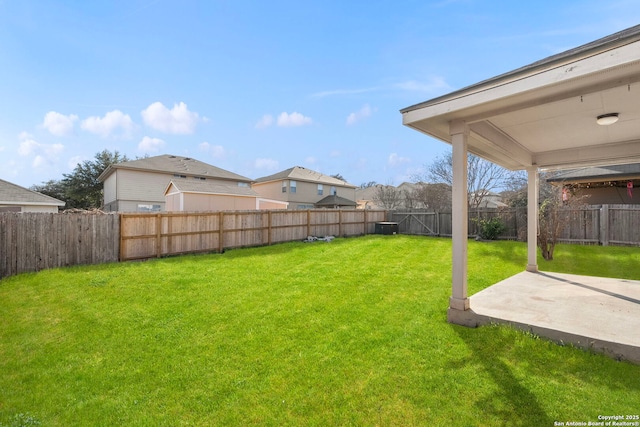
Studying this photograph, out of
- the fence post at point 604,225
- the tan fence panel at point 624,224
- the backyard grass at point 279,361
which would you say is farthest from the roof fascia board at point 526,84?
the tan fence panel at point 624,224

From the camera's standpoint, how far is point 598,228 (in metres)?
10.3

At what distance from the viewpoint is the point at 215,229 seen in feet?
33.6

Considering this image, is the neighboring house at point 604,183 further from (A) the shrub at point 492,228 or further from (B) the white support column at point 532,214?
(B) the white support column at point 532,214

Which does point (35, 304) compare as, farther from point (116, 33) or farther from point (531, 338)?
point (116, 33)

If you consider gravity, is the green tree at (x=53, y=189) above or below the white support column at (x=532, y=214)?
above

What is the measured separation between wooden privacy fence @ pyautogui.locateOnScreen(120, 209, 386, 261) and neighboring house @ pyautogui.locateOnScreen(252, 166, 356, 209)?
11.3 meters

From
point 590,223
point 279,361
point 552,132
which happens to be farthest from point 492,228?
point 279,361

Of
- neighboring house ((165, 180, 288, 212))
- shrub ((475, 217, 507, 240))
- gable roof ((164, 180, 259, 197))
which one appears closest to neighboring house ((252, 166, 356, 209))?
neighboring house ((165, 180, 288, 212))

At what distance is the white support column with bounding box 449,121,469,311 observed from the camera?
3.90 meters

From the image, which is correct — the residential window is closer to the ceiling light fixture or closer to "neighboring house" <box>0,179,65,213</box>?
"neighboring house" <box>0,179,65,213</box>

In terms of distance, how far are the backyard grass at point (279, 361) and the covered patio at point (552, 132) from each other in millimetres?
481

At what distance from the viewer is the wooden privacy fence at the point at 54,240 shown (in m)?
6.88

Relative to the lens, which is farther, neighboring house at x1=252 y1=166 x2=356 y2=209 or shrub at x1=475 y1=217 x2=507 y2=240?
neighboring house at x1=252 y1=166 x2=356 y2=209

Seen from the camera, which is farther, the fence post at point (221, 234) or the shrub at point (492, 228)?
the shrub at point (492, 228)
